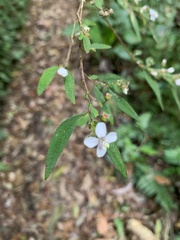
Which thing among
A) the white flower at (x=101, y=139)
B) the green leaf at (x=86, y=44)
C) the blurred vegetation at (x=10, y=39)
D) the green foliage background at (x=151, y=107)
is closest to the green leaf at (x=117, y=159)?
the white flower at (x=101, y=139)

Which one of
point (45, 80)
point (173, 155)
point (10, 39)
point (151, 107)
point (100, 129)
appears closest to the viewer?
point (100, 129)

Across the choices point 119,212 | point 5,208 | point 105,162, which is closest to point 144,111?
point 105,162

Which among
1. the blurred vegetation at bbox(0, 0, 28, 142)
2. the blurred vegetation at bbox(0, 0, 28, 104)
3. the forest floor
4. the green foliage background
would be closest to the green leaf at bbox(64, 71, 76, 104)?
the green foliage background

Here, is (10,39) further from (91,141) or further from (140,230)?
(91,141)

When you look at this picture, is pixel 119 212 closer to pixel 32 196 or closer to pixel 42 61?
pixel 32 196

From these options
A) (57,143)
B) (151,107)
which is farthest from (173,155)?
(57,143)

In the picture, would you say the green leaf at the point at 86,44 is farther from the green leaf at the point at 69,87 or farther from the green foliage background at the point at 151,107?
the green foliage background at the point at 151,107
